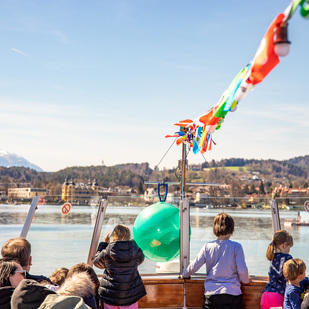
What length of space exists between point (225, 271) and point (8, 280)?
76.3 inches

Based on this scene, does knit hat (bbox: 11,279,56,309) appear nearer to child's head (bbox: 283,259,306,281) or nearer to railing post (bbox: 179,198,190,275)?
child's head (bbox: 283,259,306,281)

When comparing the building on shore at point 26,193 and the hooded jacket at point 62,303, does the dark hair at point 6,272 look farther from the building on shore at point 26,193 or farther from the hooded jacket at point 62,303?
the building on shore at point 26,193

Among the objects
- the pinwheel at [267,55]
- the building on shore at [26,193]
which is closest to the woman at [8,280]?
the pinwheel at [267,55]

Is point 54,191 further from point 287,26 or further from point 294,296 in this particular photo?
point 287,26

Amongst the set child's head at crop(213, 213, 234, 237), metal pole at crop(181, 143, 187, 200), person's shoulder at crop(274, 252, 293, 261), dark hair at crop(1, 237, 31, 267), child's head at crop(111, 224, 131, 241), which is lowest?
person's shoulder at crop(274, 252, 293, 261)

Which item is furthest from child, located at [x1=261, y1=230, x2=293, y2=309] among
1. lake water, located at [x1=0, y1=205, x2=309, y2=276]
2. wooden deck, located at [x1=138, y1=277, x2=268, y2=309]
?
lake water, located at [x1=0, y1=205, x2=309, y2=276]

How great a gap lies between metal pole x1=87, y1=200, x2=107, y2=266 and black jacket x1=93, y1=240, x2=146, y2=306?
1.21m

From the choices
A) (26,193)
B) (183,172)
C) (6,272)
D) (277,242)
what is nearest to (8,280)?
(6,272)

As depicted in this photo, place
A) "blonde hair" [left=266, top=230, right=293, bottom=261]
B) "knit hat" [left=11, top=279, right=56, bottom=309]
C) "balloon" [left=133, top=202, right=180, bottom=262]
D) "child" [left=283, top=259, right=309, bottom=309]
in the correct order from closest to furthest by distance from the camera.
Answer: "knit hat" [left=11, top=279, right=56, bottom=309]
"child" [left=283, top=259, right=309, bottom=309]
"blonde hair" [left=266, top=230, right=293, bottom=261]
"balloon" [left=133, top=202, right=180, bottom=262]

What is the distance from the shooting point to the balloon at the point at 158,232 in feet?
16.6

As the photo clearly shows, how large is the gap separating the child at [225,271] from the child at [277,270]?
0.91 feet

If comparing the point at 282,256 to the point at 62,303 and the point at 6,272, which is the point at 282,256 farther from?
the point at 62,303

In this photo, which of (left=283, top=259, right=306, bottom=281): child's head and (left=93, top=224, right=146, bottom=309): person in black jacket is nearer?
(left=283, top=259, right=306, bottom=281): child's head

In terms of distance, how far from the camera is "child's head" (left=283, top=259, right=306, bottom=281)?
13.0 ft
